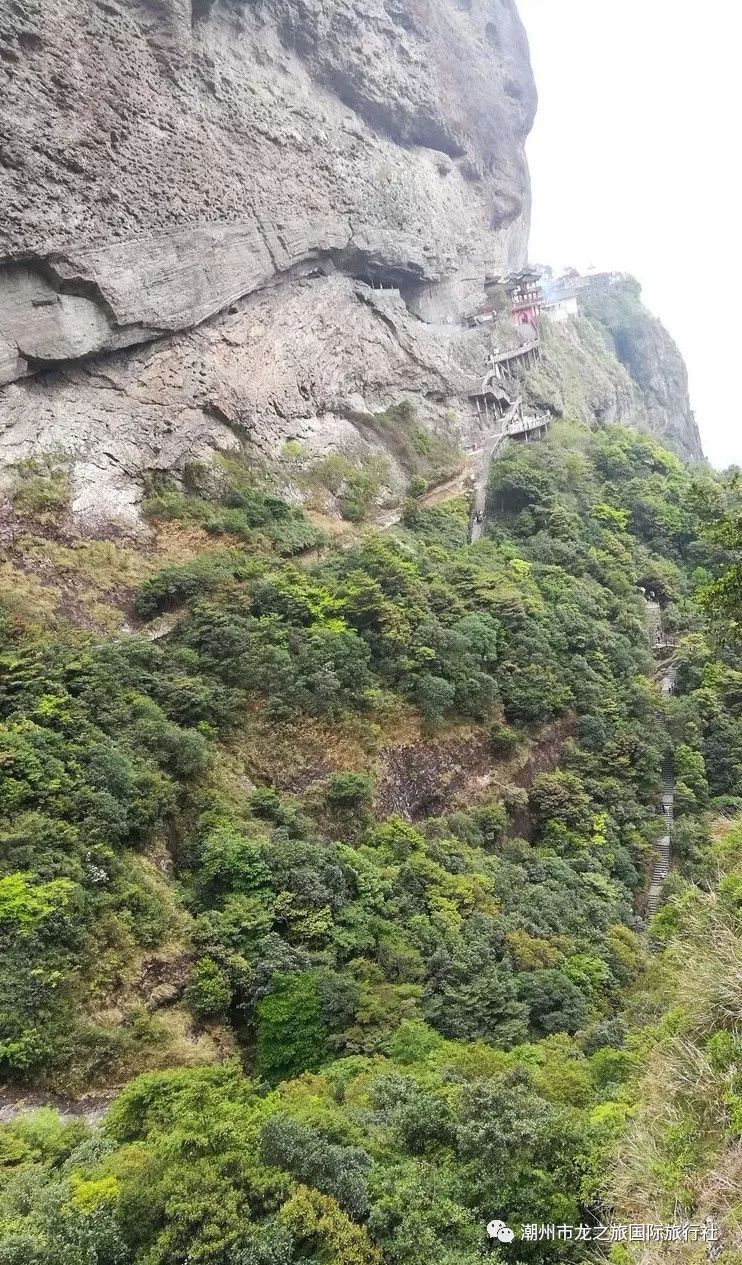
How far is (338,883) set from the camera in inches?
484

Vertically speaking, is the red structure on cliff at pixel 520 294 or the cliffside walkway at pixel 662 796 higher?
the red structure on cliff at pixel 520 294

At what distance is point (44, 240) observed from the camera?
58.1ft

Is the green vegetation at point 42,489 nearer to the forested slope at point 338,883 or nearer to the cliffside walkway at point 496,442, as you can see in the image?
the forested slope at point 338,883

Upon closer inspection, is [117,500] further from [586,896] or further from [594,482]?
[594,482]

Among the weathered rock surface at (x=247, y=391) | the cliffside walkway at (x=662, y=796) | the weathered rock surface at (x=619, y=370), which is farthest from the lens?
the weathered rock surface at (x=619, y=370)

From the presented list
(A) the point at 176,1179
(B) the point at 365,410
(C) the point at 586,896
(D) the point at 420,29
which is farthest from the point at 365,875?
(D) the point at 420,29

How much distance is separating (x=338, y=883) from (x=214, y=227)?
19555 millimetres

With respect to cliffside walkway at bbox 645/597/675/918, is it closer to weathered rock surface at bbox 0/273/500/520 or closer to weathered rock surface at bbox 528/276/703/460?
weathered rock surface at bbox 0/273/500/520

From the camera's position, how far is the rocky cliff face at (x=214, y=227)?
17953 millimetres

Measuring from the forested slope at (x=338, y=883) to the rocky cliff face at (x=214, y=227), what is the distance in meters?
Answer: 3.01

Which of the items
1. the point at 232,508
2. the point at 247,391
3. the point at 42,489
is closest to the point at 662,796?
the point at 232,508

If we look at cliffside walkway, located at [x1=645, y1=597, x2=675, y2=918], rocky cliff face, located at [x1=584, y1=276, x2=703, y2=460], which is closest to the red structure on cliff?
rocky cliff face, located at [x1=584, y1=276, x2=703, y2=460]

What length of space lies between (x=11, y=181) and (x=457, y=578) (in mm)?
14345

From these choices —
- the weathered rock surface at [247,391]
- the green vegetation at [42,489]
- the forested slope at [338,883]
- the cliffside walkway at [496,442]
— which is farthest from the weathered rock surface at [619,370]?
the green vegetation at [42,489]
